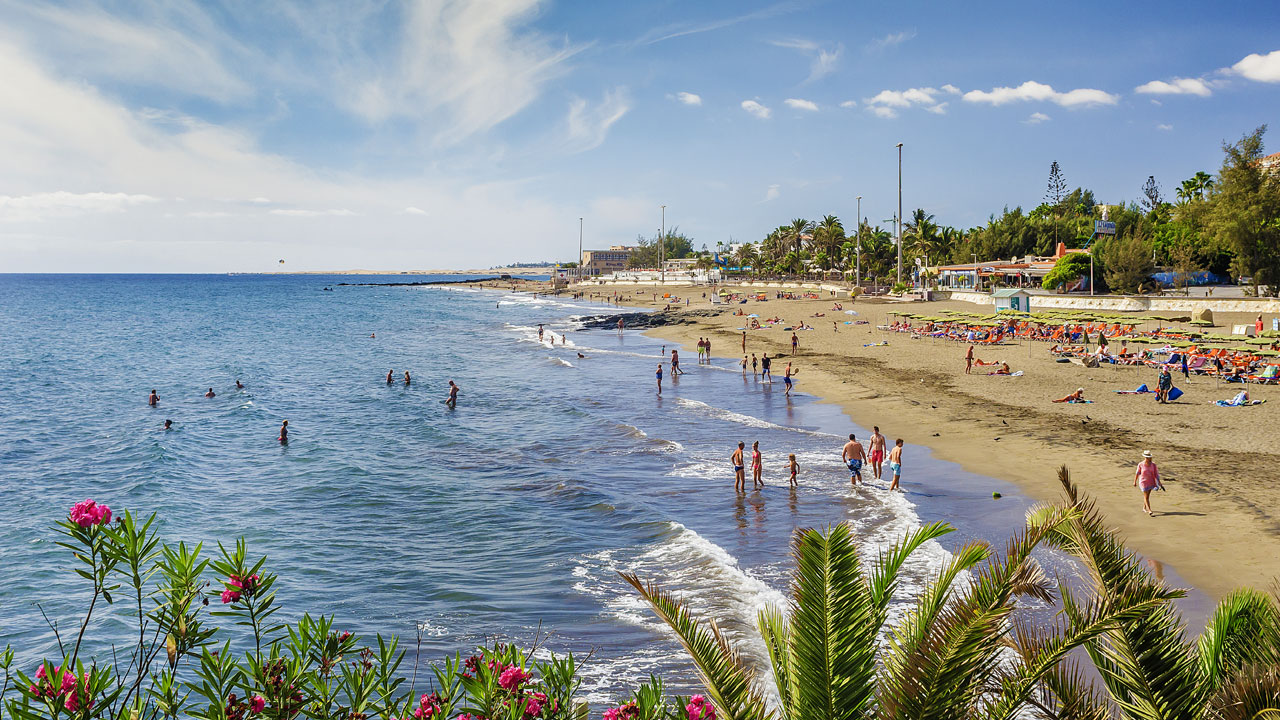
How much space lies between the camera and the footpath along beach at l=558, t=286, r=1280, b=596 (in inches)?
516

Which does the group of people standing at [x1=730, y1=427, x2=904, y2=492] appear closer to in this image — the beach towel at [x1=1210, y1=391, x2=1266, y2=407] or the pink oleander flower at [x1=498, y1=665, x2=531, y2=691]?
the beach towel at [x1=1210, y1=391, x2=1266, y2=407]

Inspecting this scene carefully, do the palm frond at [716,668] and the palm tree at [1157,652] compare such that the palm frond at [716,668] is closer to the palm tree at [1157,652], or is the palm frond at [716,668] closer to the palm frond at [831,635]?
the palm frond at [831,635]

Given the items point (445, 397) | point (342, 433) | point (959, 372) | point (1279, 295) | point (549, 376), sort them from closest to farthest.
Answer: point (342, 433) → point (959, 372) → point (445, 397) → point (549, 376) → point (1279, 295)

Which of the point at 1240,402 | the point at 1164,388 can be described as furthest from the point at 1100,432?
the point at 1240,402

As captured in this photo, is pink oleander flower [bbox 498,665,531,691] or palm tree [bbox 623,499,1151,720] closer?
pink oleander flower [bbox 498,665,531,691]

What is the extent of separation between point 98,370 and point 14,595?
131 ft

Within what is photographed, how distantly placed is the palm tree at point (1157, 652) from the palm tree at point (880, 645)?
138 mm

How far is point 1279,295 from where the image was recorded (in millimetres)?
45250

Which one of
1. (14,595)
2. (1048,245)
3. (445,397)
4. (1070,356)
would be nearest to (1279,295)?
(1070,356)

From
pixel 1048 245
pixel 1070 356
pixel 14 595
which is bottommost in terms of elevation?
pixel 14 595

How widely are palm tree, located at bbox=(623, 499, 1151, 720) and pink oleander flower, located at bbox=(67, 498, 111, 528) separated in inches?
118

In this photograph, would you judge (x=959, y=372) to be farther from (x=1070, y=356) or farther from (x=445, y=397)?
(x=445, y=397)

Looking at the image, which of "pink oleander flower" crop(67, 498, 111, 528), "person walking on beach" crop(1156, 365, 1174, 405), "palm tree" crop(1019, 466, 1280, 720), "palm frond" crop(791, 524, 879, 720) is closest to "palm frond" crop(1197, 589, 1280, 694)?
"palm tree" crop(1019, 466, 1280, 720)

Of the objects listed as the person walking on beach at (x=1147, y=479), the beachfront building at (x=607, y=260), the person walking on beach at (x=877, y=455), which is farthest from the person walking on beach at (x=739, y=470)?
the beachfront building at (x=607, y=260)
